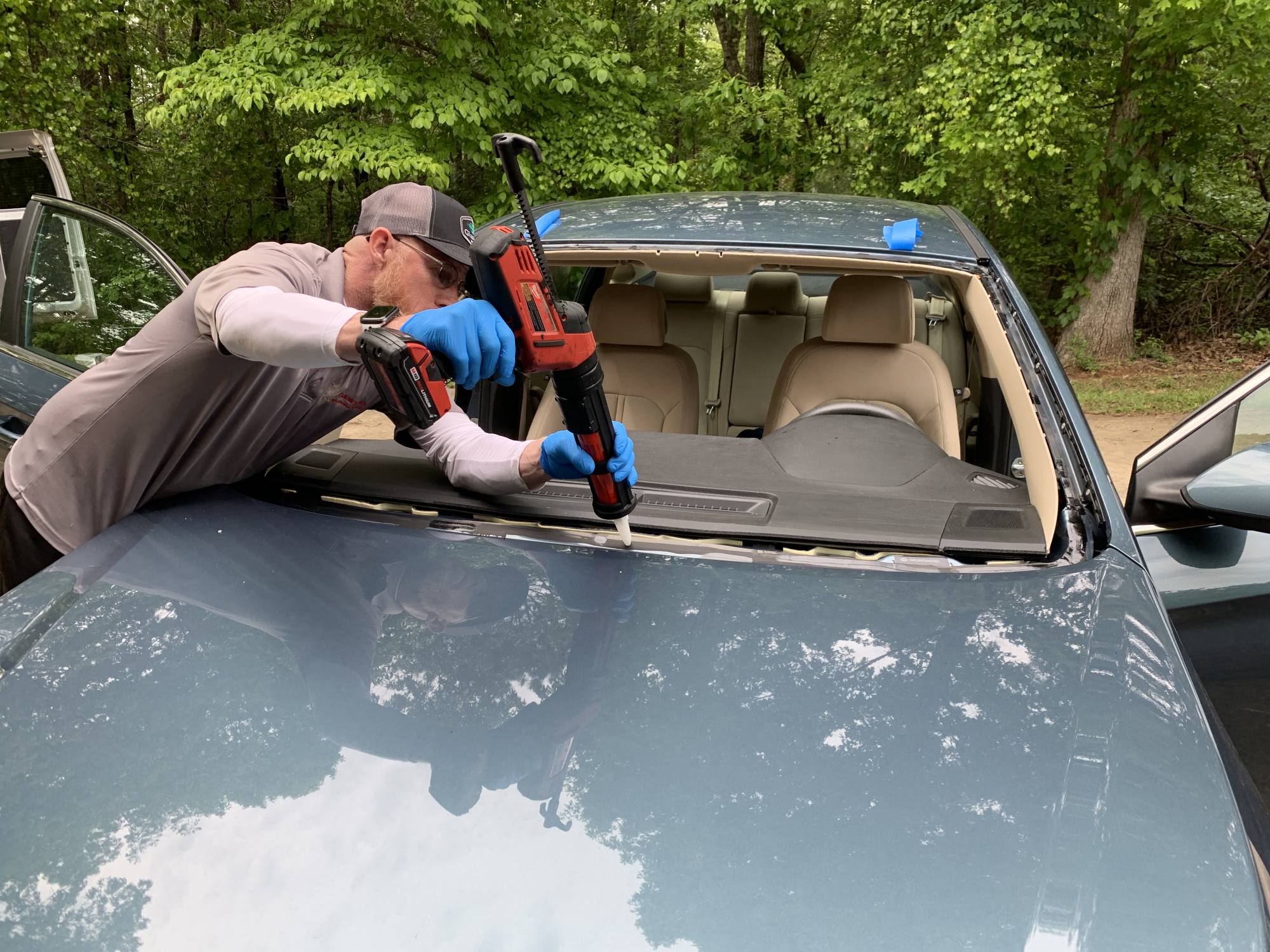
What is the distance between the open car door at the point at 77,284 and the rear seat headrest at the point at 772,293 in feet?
7.06

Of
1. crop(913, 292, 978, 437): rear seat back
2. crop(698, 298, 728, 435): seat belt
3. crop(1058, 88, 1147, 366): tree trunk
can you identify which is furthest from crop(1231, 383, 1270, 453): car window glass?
crop(1058, 88, 1147, 366): tree trunk

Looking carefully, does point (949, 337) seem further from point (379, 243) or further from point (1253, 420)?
point (379, 243)

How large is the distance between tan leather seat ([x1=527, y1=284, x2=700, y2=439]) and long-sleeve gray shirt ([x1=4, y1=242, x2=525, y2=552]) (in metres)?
1.30

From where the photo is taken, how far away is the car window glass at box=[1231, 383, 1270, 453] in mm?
2047

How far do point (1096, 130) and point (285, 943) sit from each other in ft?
35.1

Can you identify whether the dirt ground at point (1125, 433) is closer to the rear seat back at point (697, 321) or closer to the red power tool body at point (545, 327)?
the rear seat back at point (697, 321)

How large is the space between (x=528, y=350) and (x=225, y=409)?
31.0 inches

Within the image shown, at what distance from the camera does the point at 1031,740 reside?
4.12 feet

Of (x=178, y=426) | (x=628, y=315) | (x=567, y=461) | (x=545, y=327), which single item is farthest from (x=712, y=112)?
(x=545, y=327)

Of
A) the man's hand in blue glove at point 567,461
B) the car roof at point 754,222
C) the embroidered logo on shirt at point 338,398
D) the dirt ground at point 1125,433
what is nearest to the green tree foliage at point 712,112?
the dirt ground at point 1125,433

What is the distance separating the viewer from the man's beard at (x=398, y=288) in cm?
201

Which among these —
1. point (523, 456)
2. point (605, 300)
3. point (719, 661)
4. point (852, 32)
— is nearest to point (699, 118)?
point (852, 32)

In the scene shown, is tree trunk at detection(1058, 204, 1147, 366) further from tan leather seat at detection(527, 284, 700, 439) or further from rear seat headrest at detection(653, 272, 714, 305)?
tan leather seat at detection(527, 284, 700, 439)

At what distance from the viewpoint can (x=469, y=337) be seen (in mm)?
1524
